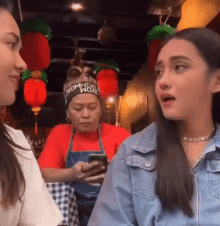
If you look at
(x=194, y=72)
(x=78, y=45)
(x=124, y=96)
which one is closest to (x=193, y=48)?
(x=194, y=72)

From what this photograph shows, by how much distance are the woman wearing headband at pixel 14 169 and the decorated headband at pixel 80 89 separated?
115 cm

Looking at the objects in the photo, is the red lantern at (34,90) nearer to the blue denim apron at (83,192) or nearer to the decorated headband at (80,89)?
the decorated headband at (80,89)

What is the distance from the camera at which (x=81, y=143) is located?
7.28 feet

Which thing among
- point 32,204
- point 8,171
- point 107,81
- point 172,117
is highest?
point 107,81

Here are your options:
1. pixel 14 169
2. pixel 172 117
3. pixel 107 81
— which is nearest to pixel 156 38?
pixel 107 81

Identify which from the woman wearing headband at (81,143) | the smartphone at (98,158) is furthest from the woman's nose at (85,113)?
the smartphone at (98,158)

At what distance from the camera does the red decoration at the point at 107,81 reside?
13.8 ft

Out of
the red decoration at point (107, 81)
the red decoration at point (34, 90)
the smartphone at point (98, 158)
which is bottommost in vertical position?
the smartphone at point (98, 158)

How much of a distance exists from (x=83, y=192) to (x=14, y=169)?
0.89 m

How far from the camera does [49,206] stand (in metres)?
1.16

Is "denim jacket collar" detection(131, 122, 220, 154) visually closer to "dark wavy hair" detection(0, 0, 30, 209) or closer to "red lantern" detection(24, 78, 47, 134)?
"dark wavy hair" detection(0, 0, 30, 209)

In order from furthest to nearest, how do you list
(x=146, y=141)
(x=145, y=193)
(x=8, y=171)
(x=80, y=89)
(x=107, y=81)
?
(x=107, y=81) → (x=80, y=89) → (x=146, y=141) → (x=145, y=193) → (x=8, y=171)

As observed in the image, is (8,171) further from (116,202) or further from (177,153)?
(177,153)

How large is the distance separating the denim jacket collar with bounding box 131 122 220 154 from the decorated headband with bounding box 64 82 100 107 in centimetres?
98
